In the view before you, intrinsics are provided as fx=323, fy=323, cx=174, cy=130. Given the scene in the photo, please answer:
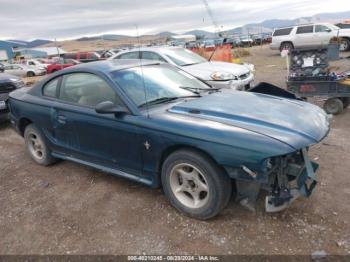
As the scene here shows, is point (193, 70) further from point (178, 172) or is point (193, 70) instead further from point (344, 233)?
point (344, 233)

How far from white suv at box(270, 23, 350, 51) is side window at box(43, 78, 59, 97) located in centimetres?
1745

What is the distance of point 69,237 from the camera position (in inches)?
123

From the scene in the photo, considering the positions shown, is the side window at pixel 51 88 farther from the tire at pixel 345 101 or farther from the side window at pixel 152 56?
the tire at pixel 345 101

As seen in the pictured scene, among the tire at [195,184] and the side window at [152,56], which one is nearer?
the tire at [195,184]

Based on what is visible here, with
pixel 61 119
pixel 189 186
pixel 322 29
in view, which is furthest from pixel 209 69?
pixel 322 29

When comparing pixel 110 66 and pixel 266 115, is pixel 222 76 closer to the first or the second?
pixel 110 66

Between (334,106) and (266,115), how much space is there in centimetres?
424

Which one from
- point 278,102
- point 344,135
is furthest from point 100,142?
point 344,135

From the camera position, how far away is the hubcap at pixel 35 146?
4.80 metres

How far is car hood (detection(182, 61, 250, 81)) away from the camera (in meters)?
7.83

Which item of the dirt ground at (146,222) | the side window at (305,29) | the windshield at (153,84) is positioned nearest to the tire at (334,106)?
the dirt ground at (146,222)

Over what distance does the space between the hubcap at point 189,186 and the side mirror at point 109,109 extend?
85 centimetres

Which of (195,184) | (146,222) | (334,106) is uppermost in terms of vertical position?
(195,184)

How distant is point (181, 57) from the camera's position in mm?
8875
